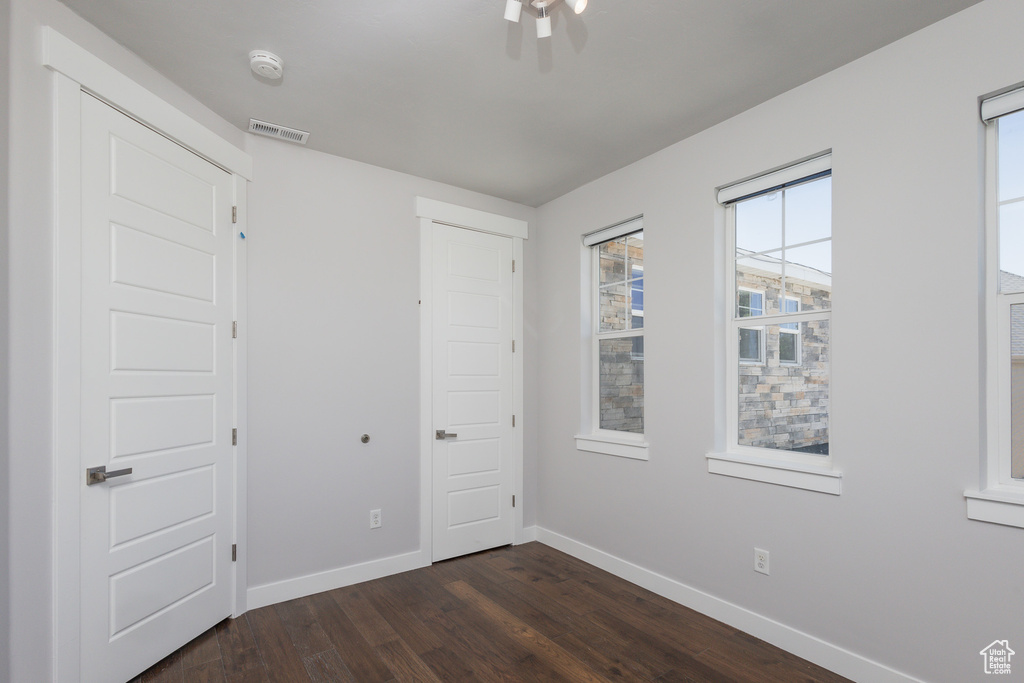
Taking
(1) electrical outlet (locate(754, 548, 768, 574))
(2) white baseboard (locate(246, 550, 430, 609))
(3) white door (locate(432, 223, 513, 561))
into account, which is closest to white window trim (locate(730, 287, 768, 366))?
(1) electrical outlet (locate(754, 548, 768, 574))

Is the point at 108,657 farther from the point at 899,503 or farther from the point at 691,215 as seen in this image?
the point at 691,215

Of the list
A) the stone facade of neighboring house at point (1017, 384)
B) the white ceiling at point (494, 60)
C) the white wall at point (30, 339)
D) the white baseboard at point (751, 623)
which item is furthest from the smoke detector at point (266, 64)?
the white baseboard at point (751, 623)

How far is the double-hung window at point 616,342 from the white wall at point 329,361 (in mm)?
1336

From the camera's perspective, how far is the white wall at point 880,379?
1.99 m

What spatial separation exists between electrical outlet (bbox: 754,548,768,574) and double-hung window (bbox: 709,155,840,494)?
39 cm

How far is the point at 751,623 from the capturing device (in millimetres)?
2664

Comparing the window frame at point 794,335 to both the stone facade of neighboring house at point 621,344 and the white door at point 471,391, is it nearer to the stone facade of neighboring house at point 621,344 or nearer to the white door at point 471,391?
the stone facade of neighboring house at point 621,344

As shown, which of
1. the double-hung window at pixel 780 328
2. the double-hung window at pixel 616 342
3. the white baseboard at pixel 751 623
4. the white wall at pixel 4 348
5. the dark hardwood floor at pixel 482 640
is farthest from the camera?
the double-hung window at pixel 616 342

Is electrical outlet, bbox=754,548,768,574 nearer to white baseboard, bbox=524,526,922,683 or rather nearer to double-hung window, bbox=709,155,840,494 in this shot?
white baseboard, bbox=524,526,922,683

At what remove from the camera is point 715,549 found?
2883 millimetres

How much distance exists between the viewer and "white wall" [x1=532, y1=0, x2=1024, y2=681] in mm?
1986

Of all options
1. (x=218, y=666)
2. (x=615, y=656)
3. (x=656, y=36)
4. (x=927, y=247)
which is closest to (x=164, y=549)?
(x=218, y=666)

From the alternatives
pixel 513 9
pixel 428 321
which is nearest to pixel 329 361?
pixel 428 321

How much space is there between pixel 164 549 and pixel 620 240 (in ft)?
10.9
